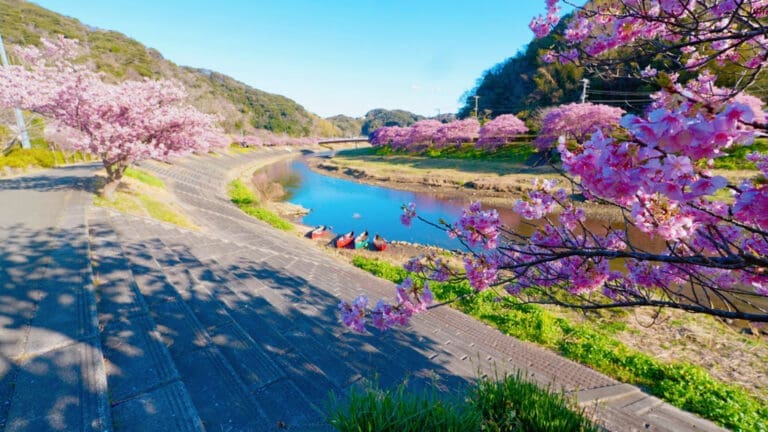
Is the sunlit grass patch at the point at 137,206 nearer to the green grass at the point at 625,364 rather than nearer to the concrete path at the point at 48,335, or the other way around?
the concrete path at the point at 48,335

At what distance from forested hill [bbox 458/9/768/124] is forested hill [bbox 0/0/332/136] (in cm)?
5202

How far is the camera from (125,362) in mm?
2990

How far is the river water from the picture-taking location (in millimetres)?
19688

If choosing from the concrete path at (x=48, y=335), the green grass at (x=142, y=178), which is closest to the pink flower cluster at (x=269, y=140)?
the green grass at (x=142, y=178)

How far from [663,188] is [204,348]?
418cm

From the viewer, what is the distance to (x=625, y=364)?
224 inches

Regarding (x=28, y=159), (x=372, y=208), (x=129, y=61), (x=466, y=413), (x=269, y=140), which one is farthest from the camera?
(x=269, y=140)

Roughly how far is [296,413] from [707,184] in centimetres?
320

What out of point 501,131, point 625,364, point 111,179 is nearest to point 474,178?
point 501,131

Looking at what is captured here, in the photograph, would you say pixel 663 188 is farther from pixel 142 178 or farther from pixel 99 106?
pixel 142 178

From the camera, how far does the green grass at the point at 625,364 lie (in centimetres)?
455

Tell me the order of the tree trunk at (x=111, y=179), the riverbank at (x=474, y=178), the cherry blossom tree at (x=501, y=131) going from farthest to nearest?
the cherry blossom tree at (x=501, y=131) < the riverbank at (x=474, y=178) < the tree trunk at (x=111, y=179)

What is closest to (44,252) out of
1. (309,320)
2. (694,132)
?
(309,320)

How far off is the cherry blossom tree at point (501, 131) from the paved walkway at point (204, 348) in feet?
135
